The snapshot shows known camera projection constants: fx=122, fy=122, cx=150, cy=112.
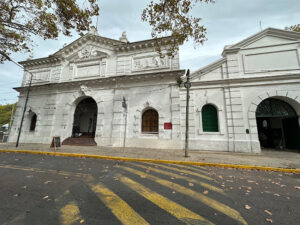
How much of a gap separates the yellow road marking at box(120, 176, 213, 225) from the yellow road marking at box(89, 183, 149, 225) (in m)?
0.58

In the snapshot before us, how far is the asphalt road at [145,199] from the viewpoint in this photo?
2.29m

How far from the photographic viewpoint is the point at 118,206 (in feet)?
8.71

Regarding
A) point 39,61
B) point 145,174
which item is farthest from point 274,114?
point 39,61

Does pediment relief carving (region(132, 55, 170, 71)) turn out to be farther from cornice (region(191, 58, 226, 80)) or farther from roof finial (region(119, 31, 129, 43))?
roof finial (region(119, 31, 129, 43))

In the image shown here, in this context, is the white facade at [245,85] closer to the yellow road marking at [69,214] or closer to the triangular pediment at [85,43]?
the yellow road marking at [69,214]

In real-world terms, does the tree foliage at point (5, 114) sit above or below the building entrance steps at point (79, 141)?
above

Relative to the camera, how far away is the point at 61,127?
1290 centimetres

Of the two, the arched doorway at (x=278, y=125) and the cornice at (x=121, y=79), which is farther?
the cornice at (x=121, y=79)

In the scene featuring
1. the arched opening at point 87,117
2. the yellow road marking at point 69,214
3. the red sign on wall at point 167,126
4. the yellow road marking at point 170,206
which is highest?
the arched opening at point 87,117

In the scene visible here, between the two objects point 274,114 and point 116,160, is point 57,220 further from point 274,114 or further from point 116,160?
point 274,114

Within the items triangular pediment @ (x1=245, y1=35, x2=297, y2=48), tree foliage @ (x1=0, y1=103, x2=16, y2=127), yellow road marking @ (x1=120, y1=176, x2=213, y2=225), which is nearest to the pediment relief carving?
triangular pediment @ (x1=245, y1=35, x2=297, y2=48)

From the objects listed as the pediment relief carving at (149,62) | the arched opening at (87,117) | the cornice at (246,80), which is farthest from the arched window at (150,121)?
the arched opening at (87,117)

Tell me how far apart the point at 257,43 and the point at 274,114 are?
6.14 metres

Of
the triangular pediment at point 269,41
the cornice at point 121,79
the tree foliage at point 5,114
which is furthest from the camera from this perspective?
the tree foliage at point 5,114
